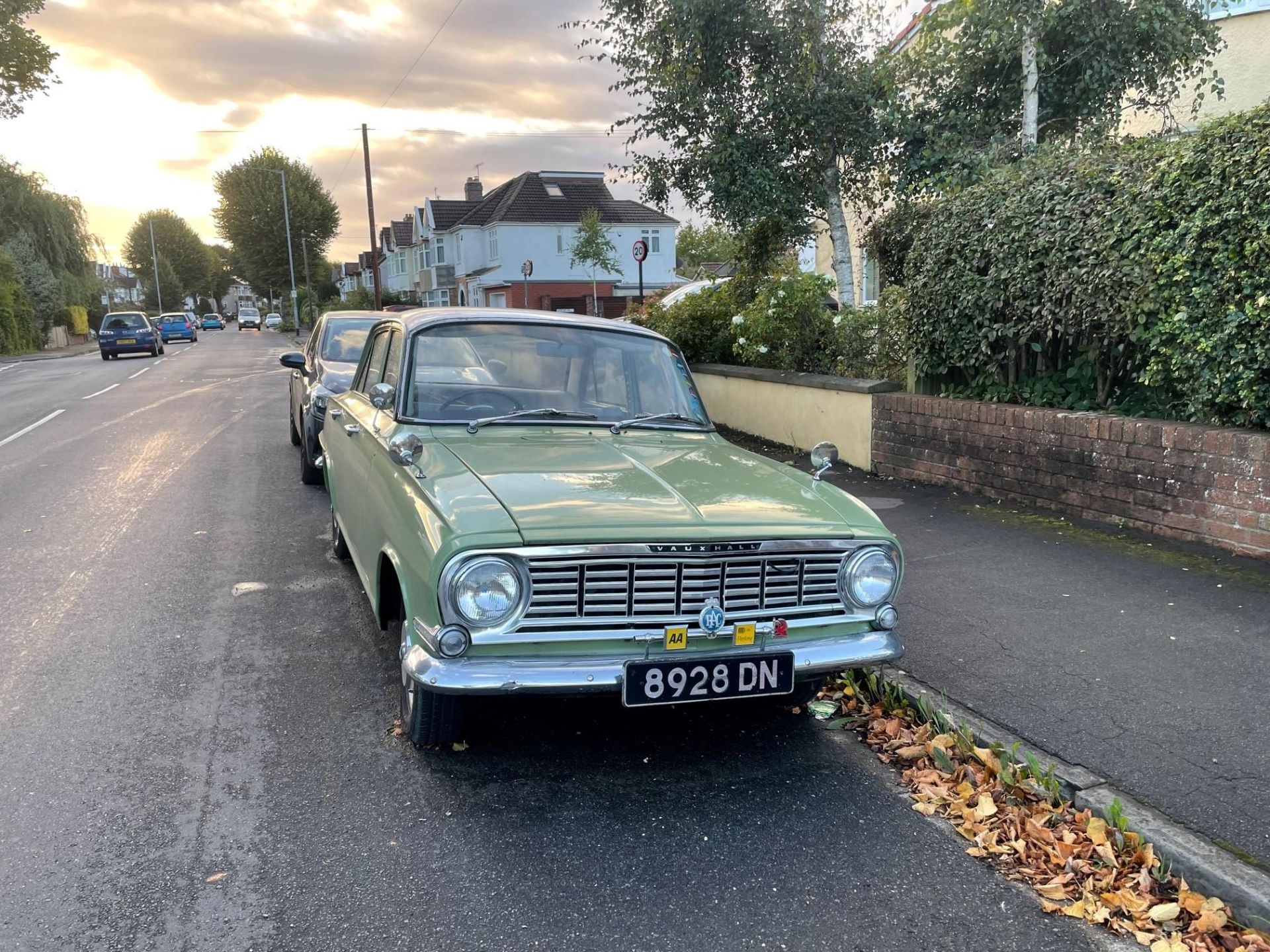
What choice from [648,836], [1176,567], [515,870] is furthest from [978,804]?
[1176,567]

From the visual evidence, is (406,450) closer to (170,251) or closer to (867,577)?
(867,577)

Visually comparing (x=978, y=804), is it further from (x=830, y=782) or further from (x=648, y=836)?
(x=648, y=836)

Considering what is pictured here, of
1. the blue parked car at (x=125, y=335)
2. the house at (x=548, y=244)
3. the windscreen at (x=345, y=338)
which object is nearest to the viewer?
the windscreen at (x=345, y=338)

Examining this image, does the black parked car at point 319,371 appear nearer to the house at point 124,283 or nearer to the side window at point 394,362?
the side window at point 394,362

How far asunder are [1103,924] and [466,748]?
7.49 ft

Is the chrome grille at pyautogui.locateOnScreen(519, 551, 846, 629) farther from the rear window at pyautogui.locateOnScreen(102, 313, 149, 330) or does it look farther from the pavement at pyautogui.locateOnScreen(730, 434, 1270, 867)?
the rear window at pyautogui.locateOnScreen(102, 313, 149, 330)

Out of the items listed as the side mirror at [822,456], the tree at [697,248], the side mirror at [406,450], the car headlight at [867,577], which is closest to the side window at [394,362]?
the side mirror at [406,450]

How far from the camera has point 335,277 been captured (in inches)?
4683

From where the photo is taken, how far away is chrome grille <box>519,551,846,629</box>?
124 inches

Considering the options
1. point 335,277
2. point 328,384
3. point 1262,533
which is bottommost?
point 1262,533

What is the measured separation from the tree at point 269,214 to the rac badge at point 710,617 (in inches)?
2817

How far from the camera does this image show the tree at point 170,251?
322 ft

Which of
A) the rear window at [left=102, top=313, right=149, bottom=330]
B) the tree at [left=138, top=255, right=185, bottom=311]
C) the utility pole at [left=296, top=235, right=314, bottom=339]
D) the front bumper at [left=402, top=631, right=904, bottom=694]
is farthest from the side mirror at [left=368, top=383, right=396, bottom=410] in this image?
the tree at [left=138, top=255, right=185, bottom=311]

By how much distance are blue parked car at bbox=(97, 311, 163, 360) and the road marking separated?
61.1 ft
